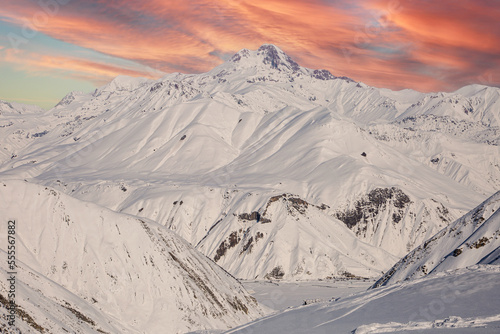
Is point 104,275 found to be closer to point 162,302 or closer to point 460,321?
point 162,302

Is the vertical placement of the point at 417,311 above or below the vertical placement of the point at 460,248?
below

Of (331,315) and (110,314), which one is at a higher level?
(331,315)

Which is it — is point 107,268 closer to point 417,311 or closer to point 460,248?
point 460,248

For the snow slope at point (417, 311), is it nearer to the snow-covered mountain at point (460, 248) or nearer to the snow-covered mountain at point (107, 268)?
the snow-covered mountain at point (460, 248)

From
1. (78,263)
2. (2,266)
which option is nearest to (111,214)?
(78,263)

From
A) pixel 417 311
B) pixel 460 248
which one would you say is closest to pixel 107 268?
pixel 460 248

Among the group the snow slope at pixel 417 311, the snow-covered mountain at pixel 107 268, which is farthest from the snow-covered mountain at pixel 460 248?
the snow-covered mountain at pixel 107 268

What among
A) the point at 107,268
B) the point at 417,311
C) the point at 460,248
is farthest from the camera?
the point at 107,268
